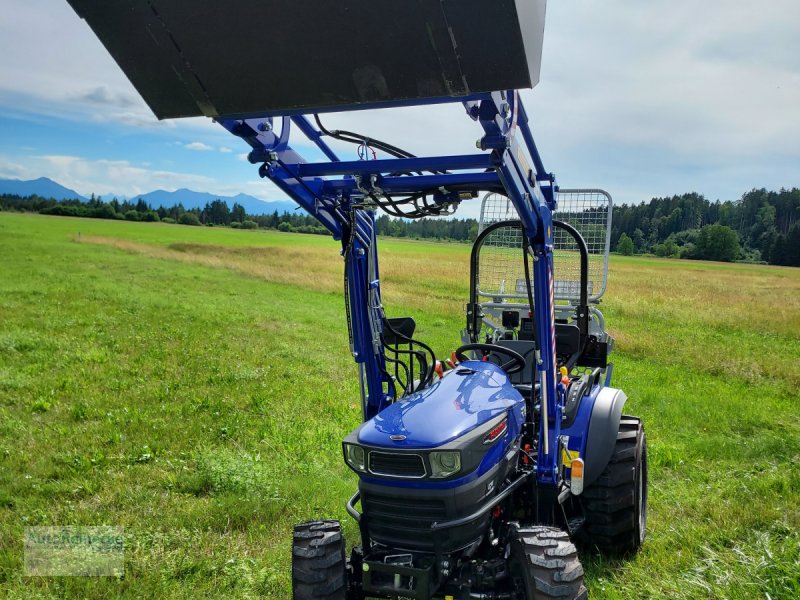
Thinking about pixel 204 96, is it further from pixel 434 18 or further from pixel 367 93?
pixel 434 18

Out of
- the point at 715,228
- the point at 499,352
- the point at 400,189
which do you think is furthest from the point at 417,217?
the point at 715,228

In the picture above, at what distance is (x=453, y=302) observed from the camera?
66.9 ft

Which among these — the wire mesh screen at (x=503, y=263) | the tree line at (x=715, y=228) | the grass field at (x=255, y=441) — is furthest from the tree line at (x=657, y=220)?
the wire mesh screen at (x=503, y=263)

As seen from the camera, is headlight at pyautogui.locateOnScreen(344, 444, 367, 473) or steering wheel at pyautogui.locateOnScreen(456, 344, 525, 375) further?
steering wheel at pyautogui.locateOnScreen(456, 344, 525, 375)

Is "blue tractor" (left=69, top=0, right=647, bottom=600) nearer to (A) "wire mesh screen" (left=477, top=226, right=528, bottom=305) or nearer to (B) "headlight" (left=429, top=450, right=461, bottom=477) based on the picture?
(B) "headlight" (left=429, top=450, right=461, bottom=477)

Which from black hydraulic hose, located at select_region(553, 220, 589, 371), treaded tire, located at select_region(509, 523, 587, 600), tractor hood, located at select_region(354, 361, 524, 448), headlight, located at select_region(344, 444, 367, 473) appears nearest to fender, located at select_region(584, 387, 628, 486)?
black hydraulic hose, located at select_region(553, 220, 589, 371)

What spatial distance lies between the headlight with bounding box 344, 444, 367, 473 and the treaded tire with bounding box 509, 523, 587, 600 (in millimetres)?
842

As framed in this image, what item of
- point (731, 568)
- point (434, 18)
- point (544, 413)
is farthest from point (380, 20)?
point (731, 568)

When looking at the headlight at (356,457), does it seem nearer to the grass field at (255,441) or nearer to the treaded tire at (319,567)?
the treaded tire at (319,567)

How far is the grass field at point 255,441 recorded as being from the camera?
13.8 feet

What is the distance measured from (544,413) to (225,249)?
44.8 meters

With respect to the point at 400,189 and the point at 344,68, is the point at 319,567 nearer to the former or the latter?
the point at 400,189

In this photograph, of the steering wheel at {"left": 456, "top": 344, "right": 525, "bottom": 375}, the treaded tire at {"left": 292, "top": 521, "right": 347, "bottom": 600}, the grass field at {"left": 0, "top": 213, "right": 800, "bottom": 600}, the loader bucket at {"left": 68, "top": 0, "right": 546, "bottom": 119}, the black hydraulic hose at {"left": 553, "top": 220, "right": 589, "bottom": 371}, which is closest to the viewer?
the loader bucket at {"left": 68, "top": 0, "right": 546, "bottom": 119}

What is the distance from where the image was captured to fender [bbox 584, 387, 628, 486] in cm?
423
